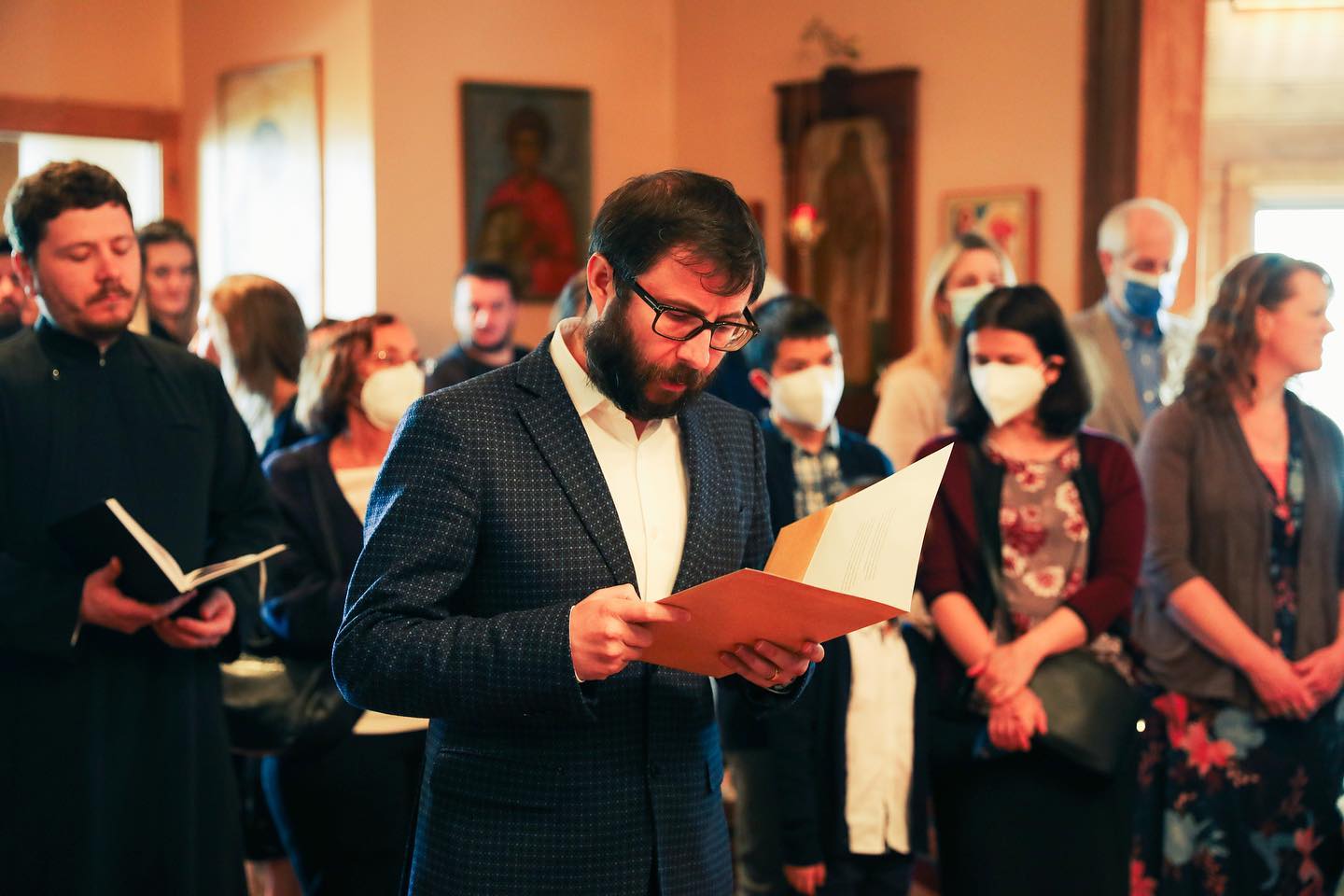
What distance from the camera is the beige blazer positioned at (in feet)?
14.2

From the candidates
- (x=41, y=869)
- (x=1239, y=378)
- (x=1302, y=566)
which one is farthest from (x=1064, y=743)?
(x=41, y=869)

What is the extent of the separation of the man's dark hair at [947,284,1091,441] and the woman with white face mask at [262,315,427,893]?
4.14 ft

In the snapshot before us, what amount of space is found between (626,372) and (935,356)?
2676mm

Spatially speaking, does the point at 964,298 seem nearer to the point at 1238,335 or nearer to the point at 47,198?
the point at 1238,335

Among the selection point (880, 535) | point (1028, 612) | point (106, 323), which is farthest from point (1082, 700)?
point (106, 323)

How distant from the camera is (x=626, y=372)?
192 centimetres

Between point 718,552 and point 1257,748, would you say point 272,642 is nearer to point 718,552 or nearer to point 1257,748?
point 718,552

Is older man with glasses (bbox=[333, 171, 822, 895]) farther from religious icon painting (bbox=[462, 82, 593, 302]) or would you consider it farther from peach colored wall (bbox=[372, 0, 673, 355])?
religious icon painting (bbox=[462, 82, 593, 302])

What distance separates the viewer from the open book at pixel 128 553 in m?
2.49

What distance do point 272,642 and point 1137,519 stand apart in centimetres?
192

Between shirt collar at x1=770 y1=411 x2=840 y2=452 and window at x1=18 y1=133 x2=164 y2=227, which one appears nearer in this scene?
shirt collar at x1=770 y1=411 x2=840 y2=452

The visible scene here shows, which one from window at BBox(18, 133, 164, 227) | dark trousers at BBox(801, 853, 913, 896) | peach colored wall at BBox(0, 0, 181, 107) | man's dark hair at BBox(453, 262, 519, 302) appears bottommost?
dark trousers at BBox(801, 853, 913, 896)

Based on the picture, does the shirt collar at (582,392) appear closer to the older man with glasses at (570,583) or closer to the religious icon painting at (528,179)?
the older man with glasses at (570,583)

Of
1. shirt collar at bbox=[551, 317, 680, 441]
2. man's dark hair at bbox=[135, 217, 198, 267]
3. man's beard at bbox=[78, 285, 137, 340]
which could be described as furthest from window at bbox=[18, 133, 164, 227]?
shirt collar at bbox=[551, 317, 680, 441]
